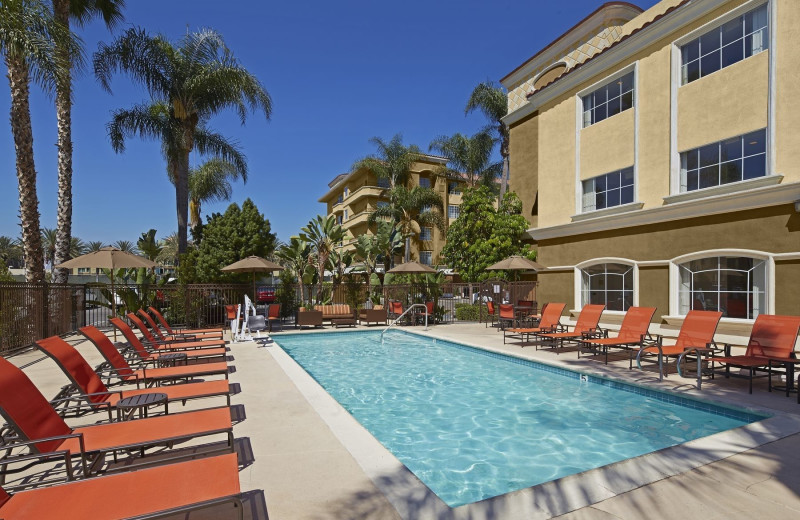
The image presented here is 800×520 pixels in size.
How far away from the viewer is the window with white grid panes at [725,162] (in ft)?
40.3

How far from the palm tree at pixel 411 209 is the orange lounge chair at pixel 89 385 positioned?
3470cm

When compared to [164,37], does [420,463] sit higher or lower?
lower

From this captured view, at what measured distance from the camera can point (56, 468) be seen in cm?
429

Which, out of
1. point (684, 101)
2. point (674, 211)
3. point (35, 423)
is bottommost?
point (35, 423)

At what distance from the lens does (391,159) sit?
4056cm

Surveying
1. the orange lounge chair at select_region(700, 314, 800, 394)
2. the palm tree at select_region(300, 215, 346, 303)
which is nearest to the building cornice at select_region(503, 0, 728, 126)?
the orange lounge chair at select_region(700, 314, 800, 394)

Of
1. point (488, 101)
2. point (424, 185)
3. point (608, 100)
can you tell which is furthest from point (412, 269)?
point (424, 185)

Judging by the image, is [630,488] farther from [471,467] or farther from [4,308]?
[4,308]

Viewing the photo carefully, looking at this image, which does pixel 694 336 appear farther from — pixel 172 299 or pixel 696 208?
pixel 172 299

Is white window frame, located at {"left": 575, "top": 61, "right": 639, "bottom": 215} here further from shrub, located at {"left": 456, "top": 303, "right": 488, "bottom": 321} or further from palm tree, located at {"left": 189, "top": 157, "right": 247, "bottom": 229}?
palm tree, located at {"left": 189, "top": 157, "right": 247, "bottom": 229}

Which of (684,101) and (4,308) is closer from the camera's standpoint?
(4,308)

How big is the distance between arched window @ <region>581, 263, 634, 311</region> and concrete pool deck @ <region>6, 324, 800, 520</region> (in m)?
9.93

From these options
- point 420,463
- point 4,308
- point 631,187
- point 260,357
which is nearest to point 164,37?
point 4,308

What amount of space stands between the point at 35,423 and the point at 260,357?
7432mm
